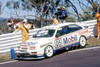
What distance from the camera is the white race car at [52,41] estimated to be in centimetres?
1019

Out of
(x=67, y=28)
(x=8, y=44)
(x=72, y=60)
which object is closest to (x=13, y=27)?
(x=8, y=44)

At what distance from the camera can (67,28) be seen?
11.8 meters

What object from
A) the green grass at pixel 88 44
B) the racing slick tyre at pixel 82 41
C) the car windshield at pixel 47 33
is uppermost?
the car windshield at pixel 47 33

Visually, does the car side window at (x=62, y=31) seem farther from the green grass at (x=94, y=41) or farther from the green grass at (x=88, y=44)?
the green grass at (x=94, y=41)

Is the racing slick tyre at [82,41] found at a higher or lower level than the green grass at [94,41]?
higher

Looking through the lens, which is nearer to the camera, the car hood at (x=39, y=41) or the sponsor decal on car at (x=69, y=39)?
the car hood at (x=39, y=41)

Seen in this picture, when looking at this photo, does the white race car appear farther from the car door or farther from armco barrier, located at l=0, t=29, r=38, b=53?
armco barrier, located at l=0, t=29, r=38, b=53

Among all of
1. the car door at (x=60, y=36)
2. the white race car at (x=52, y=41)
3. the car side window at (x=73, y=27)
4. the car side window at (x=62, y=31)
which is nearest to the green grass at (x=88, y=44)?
the white race car at (x=52, y=41)

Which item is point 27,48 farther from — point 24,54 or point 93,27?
point 93,27

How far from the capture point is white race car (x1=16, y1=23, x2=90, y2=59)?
401 inches

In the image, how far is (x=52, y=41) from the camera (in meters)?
10.7

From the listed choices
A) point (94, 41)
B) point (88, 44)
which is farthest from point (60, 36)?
point (94, 41)

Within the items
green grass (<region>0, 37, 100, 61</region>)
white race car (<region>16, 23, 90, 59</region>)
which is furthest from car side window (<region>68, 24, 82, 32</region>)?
green grass (<region>0, 37, 100, 61</region>)

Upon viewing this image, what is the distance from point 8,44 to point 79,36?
4.57 metres
